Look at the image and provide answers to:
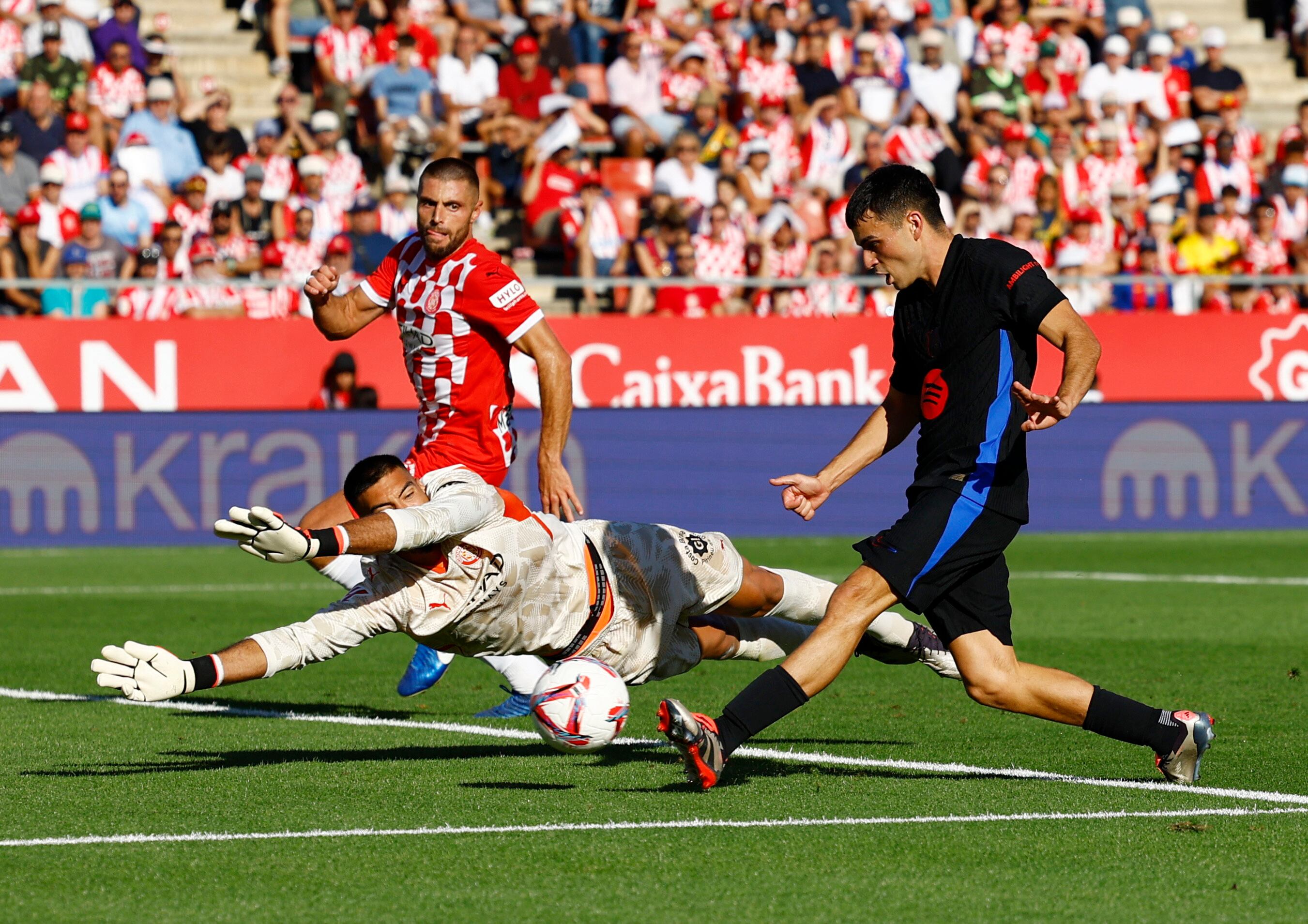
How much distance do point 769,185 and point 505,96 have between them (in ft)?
10.5

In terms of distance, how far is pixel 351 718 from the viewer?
352 inches

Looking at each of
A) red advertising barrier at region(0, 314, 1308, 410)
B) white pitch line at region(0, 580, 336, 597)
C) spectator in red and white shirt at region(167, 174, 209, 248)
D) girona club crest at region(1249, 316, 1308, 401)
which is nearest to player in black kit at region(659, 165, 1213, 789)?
white pitch line at region(0, 580, 336, 597)

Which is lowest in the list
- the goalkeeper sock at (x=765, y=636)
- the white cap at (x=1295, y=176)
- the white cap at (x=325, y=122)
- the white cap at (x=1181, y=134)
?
the goalkeeper sock at (x=765, y=636)

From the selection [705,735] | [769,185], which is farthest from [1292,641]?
[769,185]

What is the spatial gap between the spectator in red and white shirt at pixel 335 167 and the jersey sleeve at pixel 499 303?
1235 cm

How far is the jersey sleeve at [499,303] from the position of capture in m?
8.41

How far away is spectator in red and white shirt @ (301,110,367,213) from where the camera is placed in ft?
67.2

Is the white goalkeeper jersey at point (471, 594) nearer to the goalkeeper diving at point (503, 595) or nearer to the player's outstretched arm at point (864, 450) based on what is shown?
the goalkeeper diving at point (503, 595)

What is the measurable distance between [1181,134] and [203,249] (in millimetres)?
12281

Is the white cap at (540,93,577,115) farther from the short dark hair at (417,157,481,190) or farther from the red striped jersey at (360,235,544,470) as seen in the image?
the short dark hair at (417,157,481,190)

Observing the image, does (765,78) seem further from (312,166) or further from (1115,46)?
(312,166)

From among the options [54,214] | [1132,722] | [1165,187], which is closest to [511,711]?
[1132,722]

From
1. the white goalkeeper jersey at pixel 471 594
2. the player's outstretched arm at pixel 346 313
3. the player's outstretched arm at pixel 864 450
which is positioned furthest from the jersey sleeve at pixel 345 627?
the player's outstretched arm at pixel 346 313

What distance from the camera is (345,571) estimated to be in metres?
9.27
